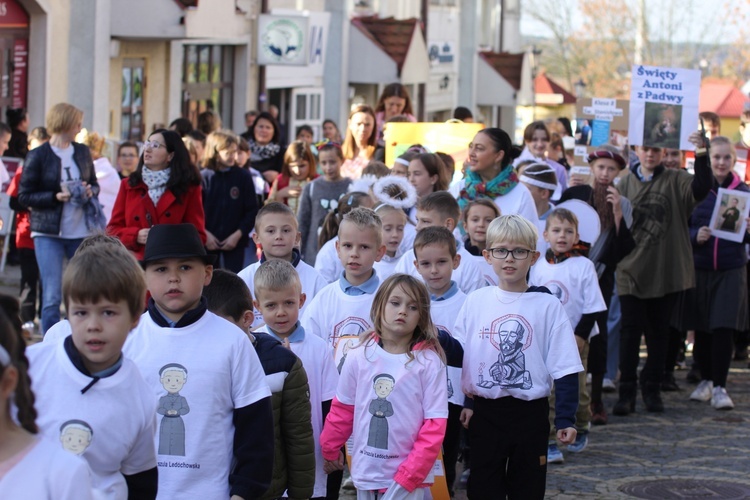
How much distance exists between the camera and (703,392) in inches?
410

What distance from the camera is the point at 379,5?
32.3 meters

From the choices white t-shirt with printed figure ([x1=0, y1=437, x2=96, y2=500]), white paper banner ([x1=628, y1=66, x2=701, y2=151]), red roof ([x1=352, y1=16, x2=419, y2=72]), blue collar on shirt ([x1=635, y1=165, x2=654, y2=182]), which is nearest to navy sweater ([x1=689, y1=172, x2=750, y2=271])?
white paper banner ([x1=628, y1=66, x2=701, y2=151])

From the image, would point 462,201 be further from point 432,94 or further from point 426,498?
point 432,94

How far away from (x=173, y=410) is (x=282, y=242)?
259cm

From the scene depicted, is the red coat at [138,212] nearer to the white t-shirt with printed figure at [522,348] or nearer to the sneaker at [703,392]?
the white t-shirt with printed figure at [522,348]

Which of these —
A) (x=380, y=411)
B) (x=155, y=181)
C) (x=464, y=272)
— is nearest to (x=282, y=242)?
(x=464, y=272)

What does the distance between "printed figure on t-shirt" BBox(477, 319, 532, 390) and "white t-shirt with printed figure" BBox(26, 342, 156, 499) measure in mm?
2621

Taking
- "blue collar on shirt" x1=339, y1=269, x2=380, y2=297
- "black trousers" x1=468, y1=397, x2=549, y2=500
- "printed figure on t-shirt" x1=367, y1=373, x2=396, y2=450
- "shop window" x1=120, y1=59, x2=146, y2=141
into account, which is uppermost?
"shop window" x1=120, y1=59, x2=146, y2=141

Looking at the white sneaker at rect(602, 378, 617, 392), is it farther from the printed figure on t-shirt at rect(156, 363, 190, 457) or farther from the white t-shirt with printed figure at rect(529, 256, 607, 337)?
the printed figure on t-shirt at rect(156, 363, 190, 457)

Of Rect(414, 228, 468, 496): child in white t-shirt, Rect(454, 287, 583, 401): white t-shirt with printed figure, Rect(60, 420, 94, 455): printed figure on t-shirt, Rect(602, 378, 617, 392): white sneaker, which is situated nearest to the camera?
Rect(60, 420, 94, 455): printed figure on t-shirt

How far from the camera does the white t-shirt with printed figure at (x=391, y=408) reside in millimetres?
5344

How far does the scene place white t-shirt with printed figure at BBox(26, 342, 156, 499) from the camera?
3494mm

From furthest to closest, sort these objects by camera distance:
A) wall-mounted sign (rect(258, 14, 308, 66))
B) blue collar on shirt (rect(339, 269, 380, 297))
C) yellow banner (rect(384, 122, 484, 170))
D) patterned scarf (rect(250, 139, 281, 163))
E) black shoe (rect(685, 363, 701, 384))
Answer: wall-mounted sign (rect(258, 14, 308, 66)), patterned scarf (rect(250, 139, 281, 163)), yellow banner (rect(384, 122, 484, 170)), black shoe (rect(685, 363, 701, 384)), blue collar on shirt (rect(339, 269, 380, 297))

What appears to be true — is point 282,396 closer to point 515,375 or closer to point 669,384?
point 515,375
